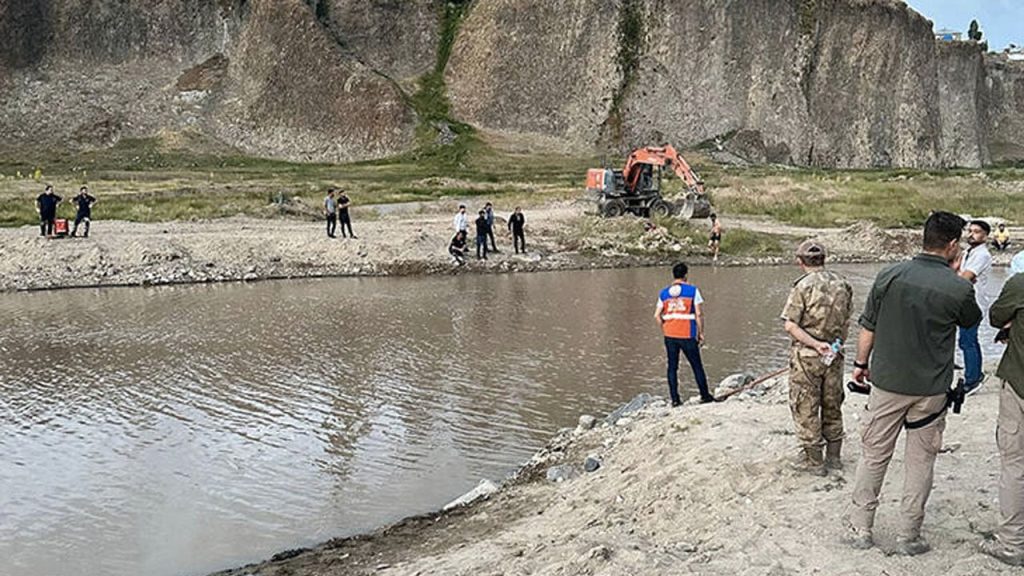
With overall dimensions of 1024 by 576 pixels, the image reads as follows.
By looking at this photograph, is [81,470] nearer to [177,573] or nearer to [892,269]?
[177,573]

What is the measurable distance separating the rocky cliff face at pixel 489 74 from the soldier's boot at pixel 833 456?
64.7m

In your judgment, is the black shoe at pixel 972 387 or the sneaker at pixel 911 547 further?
the black shoe at pixel 972 387

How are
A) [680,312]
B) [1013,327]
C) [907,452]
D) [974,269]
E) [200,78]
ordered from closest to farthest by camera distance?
[1013,327] → [907,452] → [974,269] → [680,312] → [200,78]

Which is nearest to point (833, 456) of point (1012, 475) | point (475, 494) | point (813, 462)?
point (813, 462)

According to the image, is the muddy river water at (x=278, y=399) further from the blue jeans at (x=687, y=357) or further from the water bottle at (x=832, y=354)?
the water bottle at (x=832, y=354)

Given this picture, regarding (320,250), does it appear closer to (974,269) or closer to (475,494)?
(475,494)

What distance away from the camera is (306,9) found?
74.9m

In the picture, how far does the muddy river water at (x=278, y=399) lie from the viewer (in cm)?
840

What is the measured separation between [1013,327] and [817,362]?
5.14 ft

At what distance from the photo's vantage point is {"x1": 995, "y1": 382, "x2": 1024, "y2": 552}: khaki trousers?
538 centimetres

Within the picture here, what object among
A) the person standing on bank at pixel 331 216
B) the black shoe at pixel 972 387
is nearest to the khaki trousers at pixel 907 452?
the black shoe at pixel 972 387

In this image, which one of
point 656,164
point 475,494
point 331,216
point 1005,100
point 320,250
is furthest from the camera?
point 1005,100

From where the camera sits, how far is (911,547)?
18.3ft

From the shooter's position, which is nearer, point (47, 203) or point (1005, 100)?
point (47, 203)
